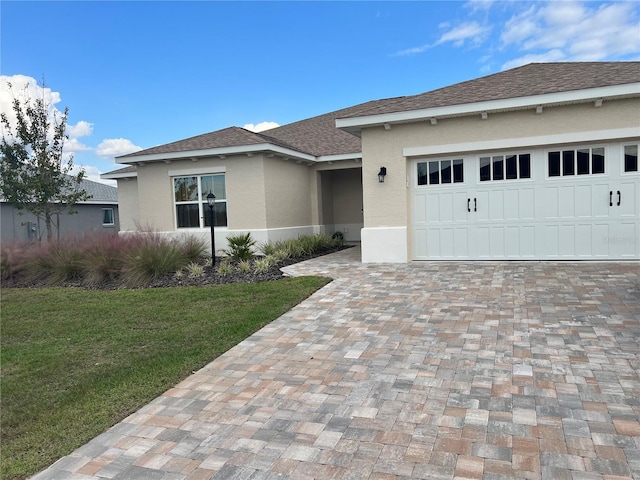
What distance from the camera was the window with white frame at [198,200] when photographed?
14.4 meters

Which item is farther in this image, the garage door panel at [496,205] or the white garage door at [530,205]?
the garage door panel at [496,205]

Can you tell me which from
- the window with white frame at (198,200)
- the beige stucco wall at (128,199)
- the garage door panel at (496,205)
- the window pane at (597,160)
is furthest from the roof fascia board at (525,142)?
the beige stucco wall at (128,199)

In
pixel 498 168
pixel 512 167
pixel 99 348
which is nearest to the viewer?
pixel 99 348

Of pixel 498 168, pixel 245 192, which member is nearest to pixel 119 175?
pixel 245 192

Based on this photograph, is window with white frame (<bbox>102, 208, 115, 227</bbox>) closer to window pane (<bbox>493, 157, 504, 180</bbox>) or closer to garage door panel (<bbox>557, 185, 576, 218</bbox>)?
window pane (<bbox>493, 157, 504, 180</bbox>)

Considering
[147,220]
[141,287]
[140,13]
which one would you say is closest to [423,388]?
[141,287]

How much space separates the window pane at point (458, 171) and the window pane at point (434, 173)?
361mm

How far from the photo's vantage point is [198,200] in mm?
14625

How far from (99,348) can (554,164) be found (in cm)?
919

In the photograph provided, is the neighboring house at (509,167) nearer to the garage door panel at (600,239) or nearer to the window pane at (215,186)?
the garage door panel at (600,239)

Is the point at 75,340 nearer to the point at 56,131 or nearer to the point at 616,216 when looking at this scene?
the point at 616,216

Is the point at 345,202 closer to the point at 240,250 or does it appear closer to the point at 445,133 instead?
the point at 240,250

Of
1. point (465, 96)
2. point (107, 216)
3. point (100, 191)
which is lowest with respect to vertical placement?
point (107, 216)

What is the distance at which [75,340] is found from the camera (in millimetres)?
6051
